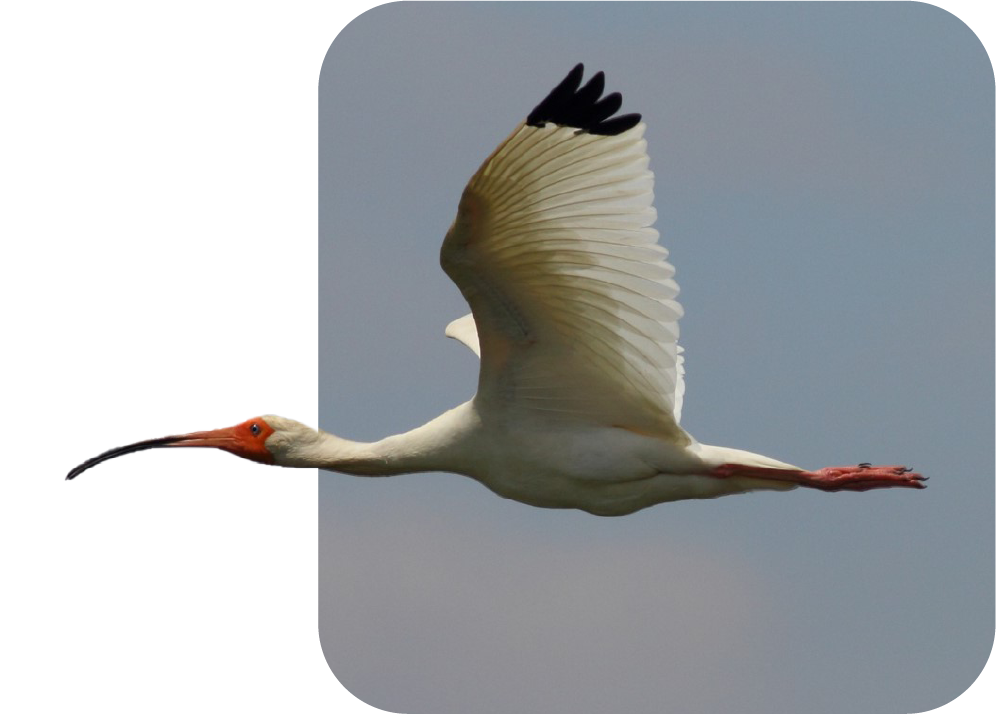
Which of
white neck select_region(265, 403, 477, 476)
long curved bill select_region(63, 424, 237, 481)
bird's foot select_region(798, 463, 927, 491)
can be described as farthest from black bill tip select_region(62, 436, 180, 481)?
bird's foot select_region(798, 463, 927, 491)

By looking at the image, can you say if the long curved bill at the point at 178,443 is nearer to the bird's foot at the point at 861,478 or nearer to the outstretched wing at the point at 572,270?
the outstretched wing at the point at 572,270

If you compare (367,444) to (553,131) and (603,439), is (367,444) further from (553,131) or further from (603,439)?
(553,131)

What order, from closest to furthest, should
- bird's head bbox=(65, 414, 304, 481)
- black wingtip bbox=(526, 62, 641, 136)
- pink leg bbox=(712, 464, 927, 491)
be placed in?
black wingtip bbox=(526, 62, 641, 136)
pink leg bbox=(712, 464, 927, 491)
bird's head bbox=(65, 414, 304, 481)

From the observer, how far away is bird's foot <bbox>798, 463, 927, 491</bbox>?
1520 centimetres

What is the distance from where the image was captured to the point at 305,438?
15.6m

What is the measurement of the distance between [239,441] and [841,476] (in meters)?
4.47

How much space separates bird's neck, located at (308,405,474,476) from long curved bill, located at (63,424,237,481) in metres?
0.73

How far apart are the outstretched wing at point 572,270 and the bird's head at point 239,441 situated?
1768 mm

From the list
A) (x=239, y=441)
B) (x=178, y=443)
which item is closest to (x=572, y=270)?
(x=239, y=441)

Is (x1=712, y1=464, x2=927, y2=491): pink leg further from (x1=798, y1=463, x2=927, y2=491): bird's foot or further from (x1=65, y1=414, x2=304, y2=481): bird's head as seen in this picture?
(x1=65, y1=414, x2=304, y2=481): bird's head

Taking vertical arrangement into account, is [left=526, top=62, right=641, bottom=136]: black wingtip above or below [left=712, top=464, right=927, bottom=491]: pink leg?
above

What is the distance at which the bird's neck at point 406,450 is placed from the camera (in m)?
15.1

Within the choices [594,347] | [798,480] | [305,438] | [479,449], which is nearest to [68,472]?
[305,438]

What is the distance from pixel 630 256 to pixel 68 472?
4.97 m
